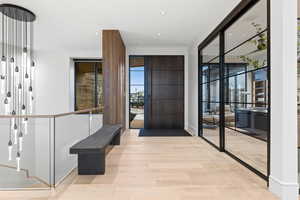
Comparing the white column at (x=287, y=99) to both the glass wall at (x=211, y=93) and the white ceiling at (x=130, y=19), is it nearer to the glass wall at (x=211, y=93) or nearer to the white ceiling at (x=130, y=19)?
the white ceiling at (x=130, y=19)

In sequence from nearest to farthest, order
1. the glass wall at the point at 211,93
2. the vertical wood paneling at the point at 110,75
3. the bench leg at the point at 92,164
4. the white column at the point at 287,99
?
the white column at the point at 287,99
the bench leg at the point at 92,164
the glass wall at the point at 211,93
the vertical wood paneling at the point at 110,75

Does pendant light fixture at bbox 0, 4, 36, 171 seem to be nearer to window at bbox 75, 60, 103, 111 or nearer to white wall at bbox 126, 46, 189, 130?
window at bbox 75, 60, 103, 111

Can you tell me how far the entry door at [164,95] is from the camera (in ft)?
21.1

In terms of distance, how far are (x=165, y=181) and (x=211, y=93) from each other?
2694 millimetres

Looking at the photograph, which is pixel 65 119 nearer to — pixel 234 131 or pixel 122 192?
pixel 122 192

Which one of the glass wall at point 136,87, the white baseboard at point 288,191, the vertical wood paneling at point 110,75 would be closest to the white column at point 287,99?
the white baseboard at point 288,191

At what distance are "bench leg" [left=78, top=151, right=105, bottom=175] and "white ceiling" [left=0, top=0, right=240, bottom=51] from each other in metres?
2.60

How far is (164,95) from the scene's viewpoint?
21.2 feet

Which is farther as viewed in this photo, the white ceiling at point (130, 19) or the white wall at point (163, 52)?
the white wall at point (163, 52)

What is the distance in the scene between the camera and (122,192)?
7.05 ft

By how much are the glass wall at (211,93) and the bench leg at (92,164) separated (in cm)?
250

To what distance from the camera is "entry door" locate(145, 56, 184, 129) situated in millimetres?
6441

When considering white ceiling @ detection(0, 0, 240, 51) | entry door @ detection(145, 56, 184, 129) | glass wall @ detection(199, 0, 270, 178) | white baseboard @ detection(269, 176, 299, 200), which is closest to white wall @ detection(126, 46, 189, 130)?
entry door @ detection(145, 56, 184, 129)

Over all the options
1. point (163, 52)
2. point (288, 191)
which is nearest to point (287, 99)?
point (288, 191)
